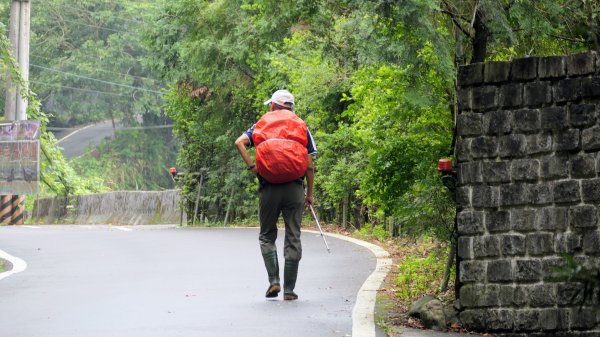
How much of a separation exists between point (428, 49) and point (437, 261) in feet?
8.14

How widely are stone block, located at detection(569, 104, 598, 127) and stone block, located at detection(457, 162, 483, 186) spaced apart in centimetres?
76

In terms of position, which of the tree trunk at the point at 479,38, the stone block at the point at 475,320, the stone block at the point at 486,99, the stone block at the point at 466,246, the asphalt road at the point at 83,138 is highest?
the asphalt road at the point at 83,138

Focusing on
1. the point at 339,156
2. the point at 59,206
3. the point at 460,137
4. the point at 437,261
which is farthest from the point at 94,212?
Result: the point at 460,137

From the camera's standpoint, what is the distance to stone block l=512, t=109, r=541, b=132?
382 inches

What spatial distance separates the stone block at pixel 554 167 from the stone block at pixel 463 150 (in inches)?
21.5

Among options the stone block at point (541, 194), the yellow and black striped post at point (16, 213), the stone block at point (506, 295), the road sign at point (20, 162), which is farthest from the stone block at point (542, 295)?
the yellow and black striped post at point (16, 213)

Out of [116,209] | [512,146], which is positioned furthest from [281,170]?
[116,209]

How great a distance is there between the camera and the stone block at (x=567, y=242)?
9.57 meters

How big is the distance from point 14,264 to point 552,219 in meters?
8.78

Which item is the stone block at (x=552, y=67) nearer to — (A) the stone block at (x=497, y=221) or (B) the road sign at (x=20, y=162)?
(A) the stone block at (x=497, y=221)

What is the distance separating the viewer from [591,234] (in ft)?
31.3

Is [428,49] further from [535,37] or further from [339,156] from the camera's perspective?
[339,156]

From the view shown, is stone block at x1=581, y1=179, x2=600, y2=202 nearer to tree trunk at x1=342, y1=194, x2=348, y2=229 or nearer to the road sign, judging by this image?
tree trunk at x1=342, y1=194, x2=348, y2=229

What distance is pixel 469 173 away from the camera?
9.83 metres
